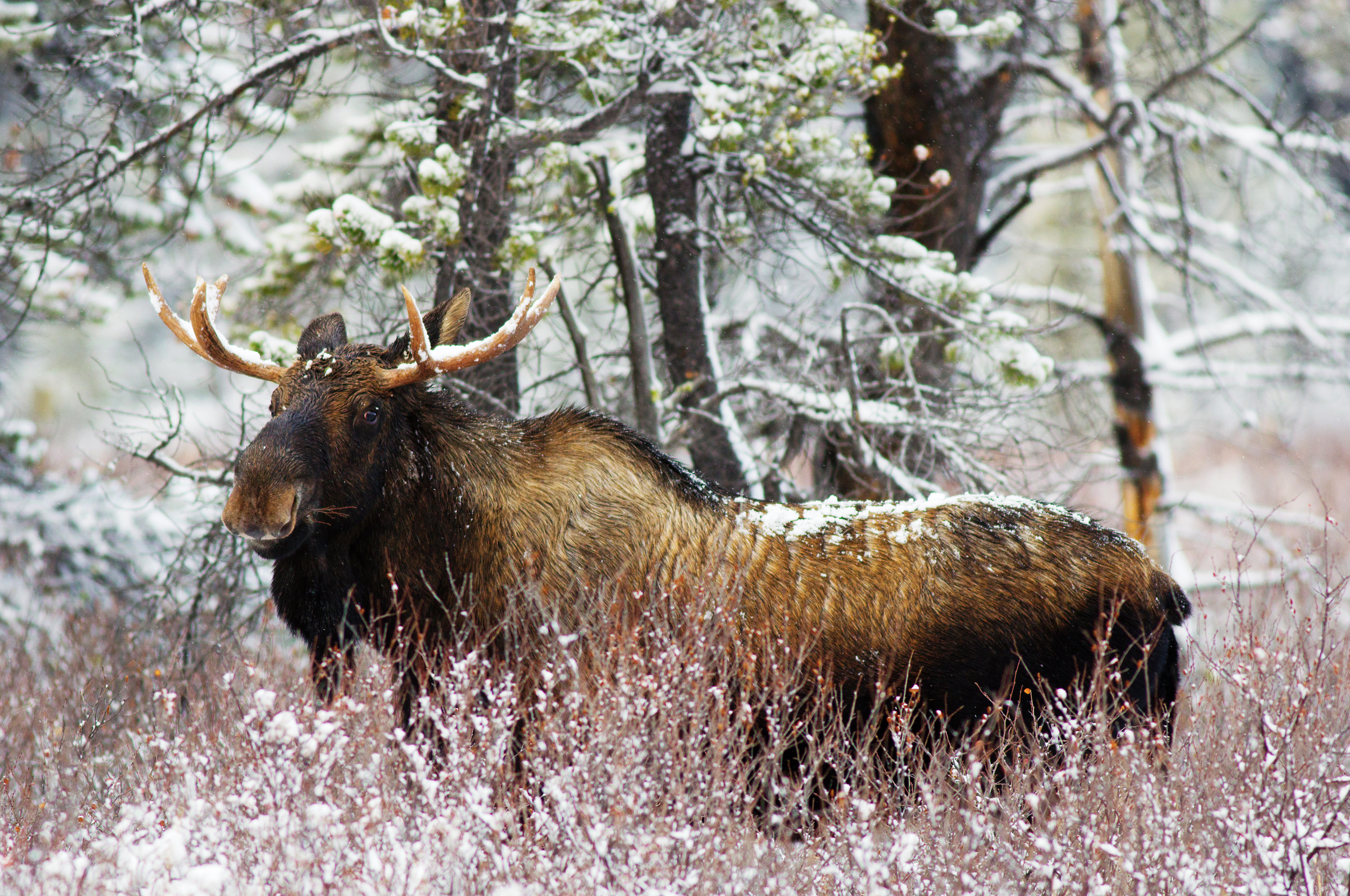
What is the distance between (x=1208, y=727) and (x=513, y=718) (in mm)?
2382

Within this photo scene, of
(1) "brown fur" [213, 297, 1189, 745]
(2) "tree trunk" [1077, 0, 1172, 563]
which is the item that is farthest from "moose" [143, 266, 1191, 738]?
(2) "tree trunk" [1077, 0, 1172, 563]

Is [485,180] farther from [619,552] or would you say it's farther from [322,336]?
[619,552]

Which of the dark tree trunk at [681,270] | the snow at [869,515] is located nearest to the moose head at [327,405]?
the snow at [869,515]

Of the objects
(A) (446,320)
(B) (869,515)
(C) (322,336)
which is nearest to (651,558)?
(B) (869,515)

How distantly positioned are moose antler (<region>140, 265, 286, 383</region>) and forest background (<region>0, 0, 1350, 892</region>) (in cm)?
86

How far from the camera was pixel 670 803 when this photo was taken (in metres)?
3.35

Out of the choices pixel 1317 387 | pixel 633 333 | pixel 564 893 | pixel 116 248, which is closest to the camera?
pixel 564 893

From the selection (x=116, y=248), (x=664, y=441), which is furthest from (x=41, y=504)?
(x=664, y=441)

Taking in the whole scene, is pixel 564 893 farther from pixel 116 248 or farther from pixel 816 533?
pixel 116 248

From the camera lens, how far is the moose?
4.09m

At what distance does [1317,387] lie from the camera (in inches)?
958

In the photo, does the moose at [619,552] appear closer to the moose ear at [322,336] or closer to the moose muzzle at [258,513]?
the moose ear at [322,336]

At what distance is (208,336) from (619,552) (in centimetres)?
181

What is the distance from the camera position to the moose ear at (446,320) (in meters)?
4.46
